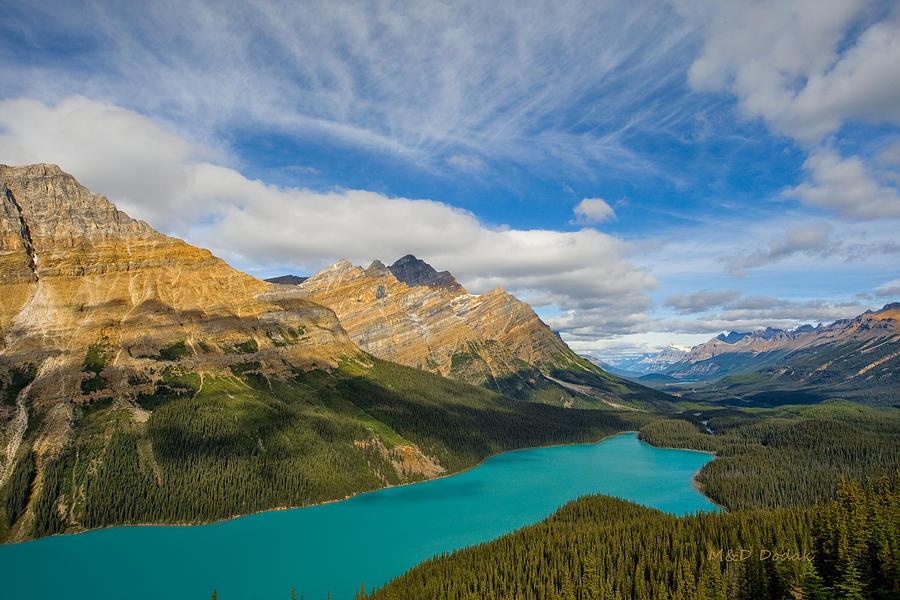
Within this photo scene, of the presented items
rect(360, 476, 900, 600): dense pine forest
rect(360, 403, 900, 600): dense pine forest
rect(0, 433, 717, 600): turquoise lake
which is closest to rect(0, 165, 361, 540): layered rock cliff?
rect(0, 433, 717, 600): turquoise lake

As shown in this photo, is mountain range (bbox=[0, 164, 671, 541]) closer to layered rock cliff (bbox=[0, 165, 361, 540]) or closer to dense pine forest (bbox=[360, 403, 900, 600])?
layered rock cliff (bbox=[0, 165, 361, 540])

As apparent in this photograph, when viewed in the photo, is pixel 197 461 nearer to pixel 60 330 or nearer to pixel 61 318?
pixel 60 330

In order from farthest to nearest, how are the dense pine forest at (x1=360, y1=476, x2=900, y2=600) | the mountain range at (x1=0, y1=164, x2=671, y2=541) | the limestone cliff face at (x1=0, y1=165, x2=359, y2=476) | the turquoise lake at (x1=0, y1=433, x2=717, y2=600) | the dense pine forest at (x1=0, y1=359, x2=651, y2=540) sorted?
1. the limestone cliff face at (x1=0, y1=165, x2=359, y2=476)
2. the mountain range at (x1=0, y1=164, x2=671, y2=541)
3. the dense pine forest at (x1=0, y1=359, x2=651, y2=540)
4. the turquoise lake at (x1=0, y1=433, x2=717, y2=600)
5. the dense pine forest at (x1=360, y1=476, x2=900, y2=600)

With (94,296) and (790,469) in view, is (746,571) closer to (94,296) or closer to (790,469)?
(790,469)

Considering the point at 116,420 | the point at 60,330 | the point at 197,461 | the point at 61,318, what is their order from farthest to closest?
the point at 61,318 → the point at 60,330 → the point at 116,420 → the point at 197,461

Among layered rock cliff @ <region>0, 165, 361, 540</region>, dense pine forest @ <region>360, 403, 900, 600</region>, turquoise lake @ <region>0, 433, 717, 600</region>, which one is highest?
layered rock cliff @ <region>0, 165, 361, 540</region>

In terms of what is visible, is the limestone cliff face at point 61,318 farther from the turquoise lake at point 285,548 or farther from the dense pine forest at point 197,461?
the turquoise lake at point 285,548

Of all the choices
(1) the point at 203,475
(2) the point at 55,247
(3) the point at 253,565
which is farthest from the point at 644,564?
(2) the point at 55,247

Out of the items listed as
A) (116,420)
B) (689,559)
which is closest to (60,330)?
(116,420)
